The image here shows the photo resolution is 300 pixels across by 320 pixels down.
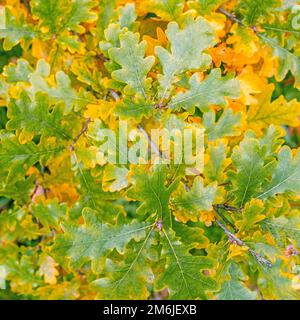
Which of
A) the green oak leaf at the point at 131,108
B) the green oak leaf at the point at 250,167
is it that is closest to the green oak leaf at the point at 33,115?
the green oak leaf at the point at 131,108

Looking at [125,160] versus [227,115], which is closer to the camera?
[125,160]

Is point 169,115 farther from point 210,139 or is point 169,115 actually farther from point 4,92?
point 4,92

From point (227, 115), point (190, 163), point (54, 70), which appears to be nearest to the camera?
point (190, 163)

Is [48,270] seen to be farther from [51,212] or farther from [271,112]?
[271,112]

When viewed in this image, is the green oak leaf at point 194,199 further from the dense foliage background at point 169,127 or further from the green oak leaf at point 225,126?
the green oak leaf at point 225,126

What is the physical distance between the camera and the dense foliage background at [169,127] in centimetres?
131

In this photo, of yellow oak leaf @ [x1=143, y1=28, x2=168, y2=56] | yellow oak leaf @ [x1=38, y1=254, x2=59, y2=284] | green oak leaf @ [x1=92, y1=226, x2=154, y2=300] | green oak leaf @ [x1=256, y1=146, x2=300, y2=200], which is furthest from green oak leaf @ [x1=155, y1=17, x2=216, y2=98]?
yellow oak leaf @ [x1=38, y1=254, x2=59, y2=284]

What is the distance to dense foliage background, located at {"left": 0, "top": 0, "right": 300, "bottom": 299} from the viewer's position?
51.5 inches

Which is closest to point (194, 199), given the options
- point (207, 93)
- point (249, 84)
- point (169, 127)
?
point (169, 127)

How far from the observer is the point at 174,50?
4.60 ft

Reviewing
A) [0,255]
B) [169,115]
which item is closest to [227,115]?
[169,115]

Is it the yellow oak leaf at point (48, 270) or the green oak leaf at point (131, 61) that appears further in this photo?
the yellow oak leaf at point (48, 270)
